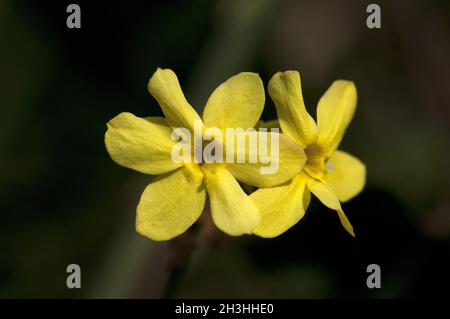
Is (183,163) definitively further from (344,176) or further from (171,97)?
(344,176)

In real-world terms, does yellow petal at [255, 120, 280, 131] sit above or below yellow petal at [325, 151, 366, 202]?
above

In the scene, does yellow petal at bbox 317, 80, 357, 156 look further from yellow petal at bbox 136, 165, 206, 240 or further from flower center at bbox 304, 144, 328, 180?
yellow petal at bbox 136, 165, 206, 240

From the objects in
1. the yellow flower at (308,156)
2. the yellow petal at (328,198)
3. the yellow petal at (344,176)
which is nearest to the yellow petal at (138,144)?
the yellow flower at (308,156)

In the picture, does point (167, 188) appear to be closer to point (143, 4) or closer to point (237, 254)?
point (237, 254)

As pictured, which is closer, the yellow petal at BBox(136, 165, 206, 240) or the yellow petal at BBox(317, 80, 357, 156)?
the yellow petal at BBox(136, 165, 206, 240)

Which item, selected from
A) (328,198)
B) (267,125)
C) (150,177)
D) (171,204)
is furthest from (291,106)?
(150,177)

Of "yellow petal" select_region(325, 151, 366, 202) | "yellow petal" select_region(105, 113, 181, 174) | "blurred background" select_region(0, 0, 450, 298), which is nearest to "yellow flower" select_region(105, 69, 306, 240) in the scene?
"yellow petal" select_region(105, 113, 181, 174)
